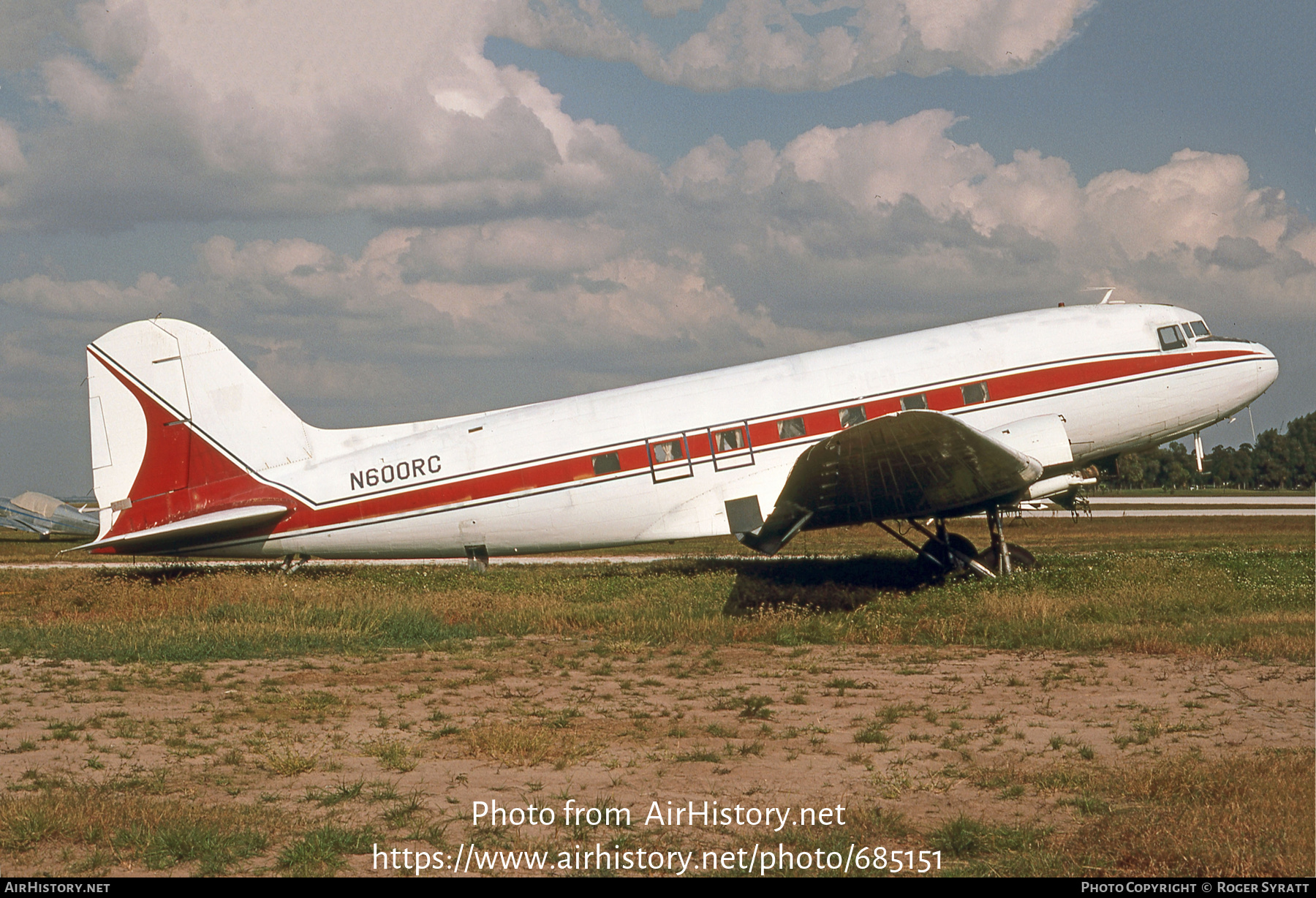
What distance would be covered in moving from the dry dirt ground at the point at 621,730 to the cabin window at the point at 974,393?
6.21 meters

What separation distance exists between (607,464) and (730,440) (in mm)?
2436

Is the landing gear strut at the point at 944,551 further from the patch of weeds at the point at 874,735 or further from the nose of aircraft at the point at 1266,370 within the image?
the patch of weeds at the point at 874,735

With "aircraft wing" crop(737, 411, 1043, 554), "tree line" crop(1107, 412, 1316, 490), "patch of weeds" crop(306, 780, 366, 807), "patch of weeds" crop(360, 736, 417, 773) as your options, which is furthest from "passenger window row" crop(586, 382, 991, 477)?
"tree line" crop(1107, 412, 1316, 490)

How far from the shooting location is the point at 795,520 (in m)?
18.5

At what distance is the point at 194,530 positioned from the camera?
1992cm

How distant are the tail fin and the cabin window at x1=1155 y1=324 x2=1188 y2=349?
17311 mm

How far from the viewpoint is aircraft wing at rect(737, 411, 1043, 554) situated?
15.8 meters

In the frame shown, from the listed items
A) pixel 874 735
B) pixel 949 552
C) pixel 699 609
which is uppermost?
pixel 949 552

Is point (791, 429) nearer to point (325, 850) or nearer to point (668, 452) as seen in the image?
point (668, 452)

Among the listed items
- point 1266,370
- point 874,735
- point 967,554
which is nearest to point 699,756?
point 874,735

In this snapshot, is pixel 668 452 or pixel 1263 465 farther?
pixel 1263 465

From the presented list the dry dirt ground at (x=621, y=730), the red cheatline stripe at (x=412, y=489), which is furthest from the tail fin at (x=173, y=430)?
the dry dirt ground at (x=621, y=730)

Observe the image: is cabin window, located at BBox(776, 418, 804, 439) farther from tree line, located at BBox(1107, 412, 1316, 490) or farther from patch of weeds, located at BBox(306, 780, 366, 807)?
tree line, located at BBox(1107, 412, 1316, 490)

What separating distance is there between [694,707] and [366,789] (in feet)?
14.0
